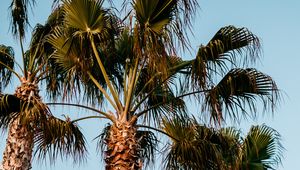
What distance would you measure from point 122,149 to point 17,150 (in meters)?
1.98

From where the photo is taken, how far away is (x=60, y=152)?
22.2 feet

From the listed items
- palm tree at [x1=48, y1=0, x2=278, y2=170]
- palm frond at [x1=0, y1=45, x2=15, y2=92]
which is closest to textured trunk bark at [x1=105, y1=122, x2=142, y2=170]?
palm tree at [x1=48, y1=0, x2=278, y2=170]

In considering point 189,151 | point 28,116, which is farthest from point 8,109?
point 189,151

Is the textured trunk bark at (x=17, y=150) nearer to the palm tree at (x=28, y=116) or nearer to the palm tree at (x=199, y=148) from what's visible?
the palm tree at (x=28, y=116)

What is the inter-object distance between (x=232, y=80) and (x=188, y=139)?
96 centimetres

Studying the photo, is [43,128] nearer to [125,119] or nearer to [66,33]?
[125,119]

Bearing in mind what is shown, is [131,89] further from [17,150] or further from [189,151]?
[17,150]

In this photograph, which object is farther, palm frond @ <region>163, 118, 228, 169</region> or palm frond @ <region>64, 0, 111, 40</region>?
palm frond @ <region>64, 0, 111, 40</region>

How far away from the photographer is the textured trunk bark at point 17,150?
24.9 feet

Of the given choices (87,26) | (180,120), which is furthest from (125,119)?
(87,26)

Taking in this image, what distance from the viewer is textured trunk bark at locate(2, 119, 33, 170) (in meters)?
7.59

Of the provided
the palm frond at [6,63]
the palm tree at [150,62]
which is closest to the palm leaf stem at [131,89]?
the palm tree at [150,62]

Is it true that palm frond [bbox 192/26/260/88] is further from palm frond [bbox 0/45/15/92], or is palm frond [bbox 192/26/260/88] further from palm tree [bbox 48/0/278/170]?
palm frond [bbox 0/45/15/92]

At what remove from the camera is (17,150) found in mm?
7637
